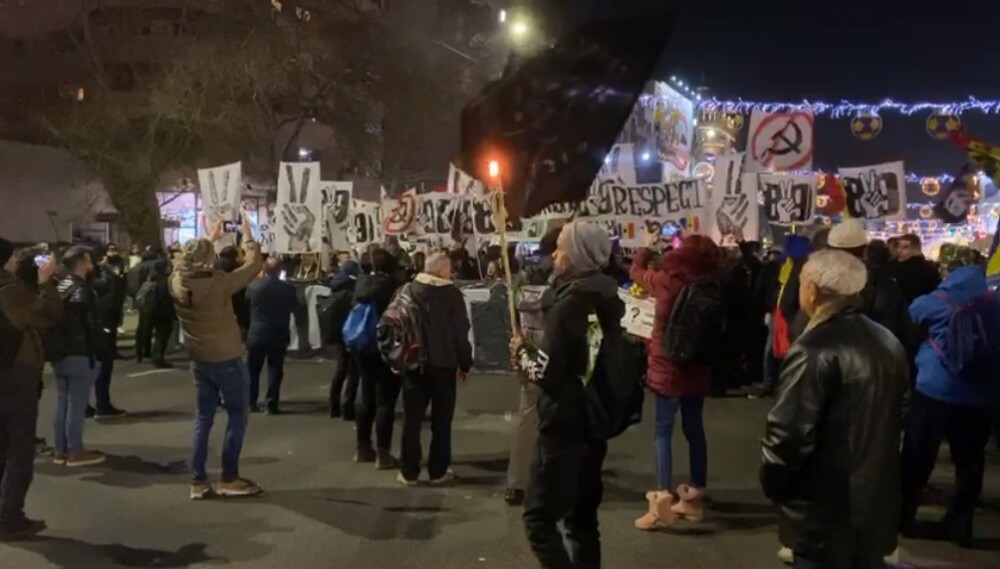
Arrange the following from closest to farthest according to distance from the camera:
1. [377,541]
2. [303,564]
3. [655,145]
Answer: [303,564] → [377,541] → [655,145]

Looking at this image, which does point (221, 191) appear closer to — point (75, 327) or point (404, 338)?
point (75, 327)

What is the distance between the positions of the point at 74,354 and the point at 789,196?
10.3m

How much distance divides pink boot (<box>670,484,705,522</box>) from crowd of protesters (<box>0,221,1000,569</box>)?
2cm

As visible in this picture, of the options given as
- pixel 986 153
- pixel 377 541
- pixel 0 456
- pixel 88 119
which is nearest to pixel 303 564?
pixel 377 541

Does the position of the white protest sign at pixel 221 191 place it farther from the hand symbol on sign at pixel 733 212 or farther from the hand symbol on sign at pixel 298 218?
the hand symbol on sign at pixel 733 212

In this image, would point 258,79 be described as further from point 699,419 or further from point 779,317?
point 699,419

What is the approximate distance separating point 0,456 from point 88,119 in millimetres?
25610

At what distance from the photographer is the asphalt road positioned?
5766mm

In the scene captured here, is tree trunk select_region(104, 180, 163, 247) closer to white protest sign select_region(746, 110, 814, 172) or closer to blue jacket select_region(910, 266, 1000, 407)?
white protest sign select_region(746, 110, 814, 172)

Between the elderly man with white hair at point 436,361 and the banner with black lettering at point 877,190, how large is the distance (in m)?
8.36

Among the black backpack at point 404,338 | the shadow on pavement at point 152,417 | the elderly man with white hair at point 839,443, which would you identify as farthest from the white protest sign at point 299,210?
the elderly man with white hair at point 839,443

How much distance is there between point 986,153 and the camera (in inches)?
287

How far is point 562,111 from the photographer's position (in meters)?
4.86

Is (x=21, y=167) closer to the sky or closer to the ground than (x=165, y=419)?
closer to the sky
